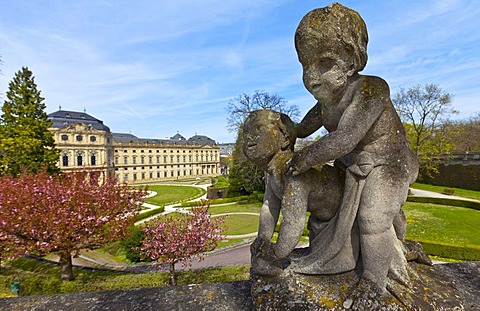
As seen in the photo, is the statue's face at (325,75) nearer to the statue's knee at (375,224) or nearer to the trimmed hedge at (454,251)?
the statue's knee at (375,224)

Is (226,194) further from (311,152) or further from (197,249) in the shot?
(311,152)

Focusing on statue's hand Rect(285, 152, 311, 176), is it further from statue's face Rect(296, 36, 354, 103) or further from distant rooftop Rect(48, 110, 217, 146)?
distant rooftop Rect(48, 110, 217, 146)

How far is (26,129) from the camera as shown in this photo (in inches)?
925

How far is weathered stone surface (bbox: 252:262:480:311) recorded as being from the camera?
7.51 ft

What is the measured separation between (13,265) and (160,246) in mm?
9982

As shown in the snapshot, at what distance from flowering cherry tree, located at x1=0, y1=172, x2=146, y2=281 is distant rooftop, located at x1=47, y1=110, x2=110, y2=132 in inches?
2070

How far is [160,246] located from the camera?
405 inches

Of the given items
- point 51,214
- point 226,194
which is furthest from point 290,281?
point 226,194

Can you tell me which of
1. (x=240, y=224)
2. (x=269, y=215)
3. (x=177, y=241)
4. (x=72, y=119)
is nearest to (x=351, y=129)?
(x=269, y=215)

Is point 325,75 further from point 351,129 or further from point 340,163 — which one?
point 340,163

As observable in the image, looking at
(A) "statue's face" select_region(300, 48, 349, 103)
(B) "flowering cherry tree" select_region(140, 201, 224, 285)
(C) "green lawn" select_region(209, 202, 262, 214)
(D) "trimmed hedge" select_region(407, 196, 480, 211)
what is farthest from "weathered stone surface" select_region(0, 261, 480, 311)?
(D) "trimmed hedge" select_region(407, 196, 480, 211)

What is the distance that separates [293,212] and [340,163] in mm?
730

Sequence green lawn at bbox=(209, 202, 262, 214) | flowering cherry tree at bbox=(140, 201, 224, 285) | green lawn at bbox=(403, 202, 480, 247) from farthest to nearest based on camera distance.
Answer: green lawn at bbox=(209, 202, 262, 214) < green lawn at bbox=(403, 202, 480, 247) < flowering cherry tree at bbox=(140, 201, 224, 285)

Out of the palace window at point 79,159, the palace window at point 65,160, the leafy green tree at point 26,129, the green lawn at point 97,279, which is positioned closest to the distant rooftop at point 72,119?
the palace window at point 65,160
